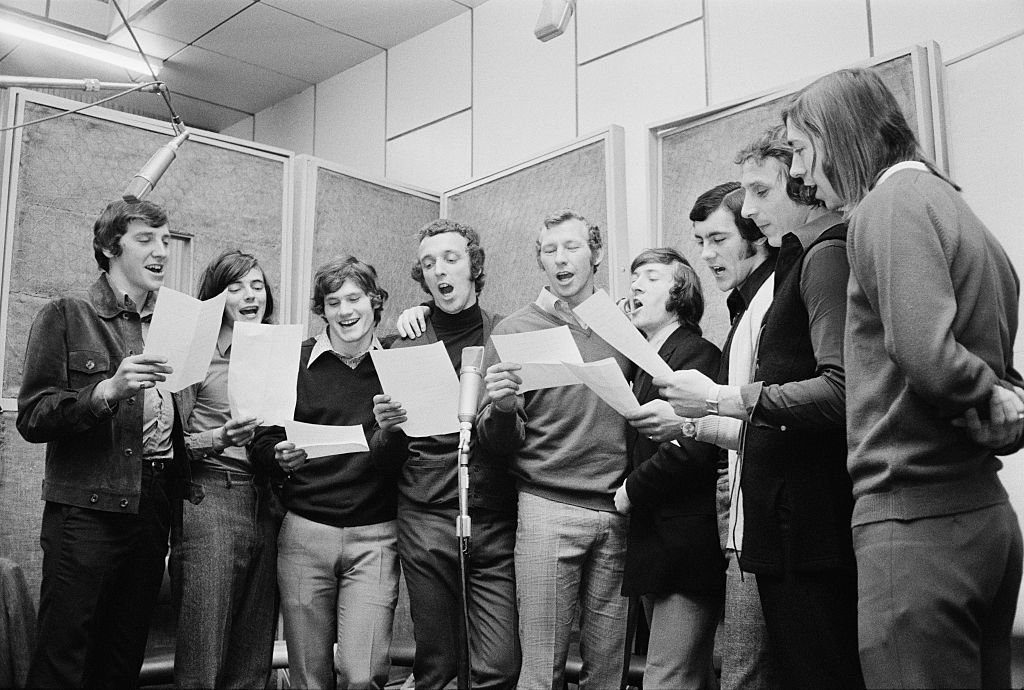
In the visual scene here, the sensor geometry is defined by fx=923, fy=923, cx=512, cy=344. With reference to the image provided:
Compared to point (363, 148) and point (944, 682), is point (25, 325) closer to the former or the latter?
point (363, 148)

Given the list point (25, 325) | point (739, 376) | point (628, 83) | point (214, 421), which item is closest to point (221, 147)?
point (25, 325)

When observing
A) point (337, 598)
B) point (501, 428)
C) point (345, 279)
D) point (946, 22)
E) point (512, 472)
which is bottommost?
point (337, 598)

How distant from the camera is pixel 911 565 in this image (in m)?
1.26

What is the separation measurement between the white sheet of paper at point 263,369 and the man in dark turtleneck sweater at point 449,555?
286 millimetres

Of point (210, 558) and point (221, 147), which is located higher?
point (221, 147)

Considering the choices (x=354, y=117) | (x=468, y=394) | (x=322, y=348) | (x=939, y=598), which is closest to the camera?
(x=939, y=598)

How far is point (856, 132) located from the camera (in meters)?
1.48

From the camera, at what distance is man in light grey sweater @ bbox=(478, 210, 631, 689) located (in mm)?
2281

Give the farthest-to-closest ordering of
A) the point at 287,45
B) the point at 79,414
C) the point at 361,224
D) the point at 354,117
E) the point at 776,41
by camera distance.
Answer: the point at 354,117
the point at 287,45
the point at 361,224
the point at 776,41
the point at 79,414

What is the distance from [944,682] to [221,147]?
3.33m

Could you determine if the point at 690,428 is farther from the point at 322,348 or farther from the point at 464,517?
the point at 322,348

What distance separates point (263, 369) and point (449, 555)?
0.74 m

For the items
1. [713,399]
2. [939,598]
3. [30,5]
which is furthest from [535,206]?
[30,5]

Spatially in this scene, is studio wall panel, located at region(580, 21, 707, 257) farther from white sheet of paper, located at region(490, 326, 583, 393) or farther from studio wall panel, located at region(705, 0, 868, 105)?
white sheet of paper, located at region(490, 326, 583, 393)
